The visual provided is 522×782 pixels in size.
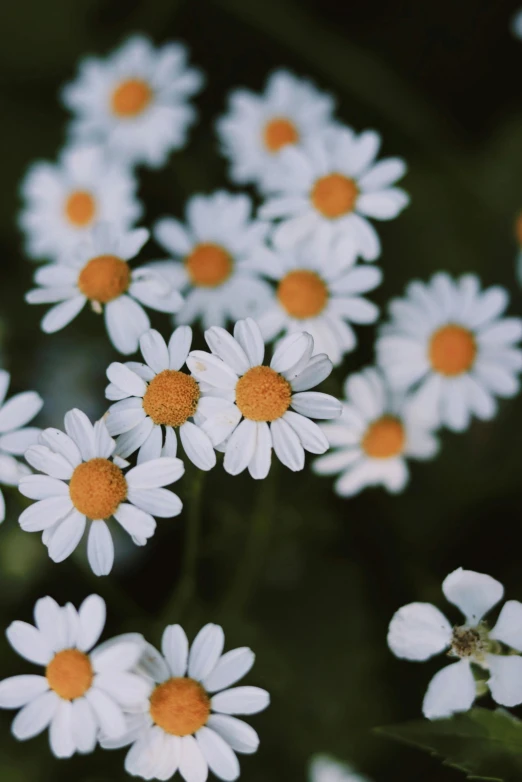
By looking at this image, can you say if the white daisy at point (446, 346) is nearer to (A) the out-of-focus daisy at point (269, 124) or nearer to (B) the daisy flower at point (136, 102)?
(A) the out-of-focus daisy at point (269, 124)

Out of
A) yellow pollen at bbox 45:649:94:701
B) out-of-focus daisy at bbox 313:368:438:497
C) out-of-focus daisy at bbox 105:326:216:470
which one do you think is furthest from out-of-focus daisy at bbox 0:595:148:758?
out-of-focus daisy at bbox 313:368:438:497

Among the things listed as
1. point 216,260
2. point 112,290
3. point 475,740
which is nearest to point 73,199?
point 216,260

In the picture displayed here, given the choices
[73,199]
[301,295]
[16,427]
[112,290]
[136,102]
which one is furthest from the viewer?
[136,102]

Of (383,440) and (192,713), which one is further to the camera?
(383,440)

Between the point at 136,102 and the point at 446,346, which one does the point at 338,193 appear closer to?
the point at 446,346

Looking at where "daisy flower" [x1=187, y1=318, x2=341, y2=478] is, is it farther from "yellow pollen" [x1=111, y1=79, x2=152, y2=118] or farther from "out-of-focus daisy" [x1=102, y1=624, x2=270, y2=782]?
"yellow pollen" [x1=111, y1=79, x2=152, y2=118]

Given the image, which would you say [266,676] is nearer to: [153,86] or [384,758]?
[384,758]
